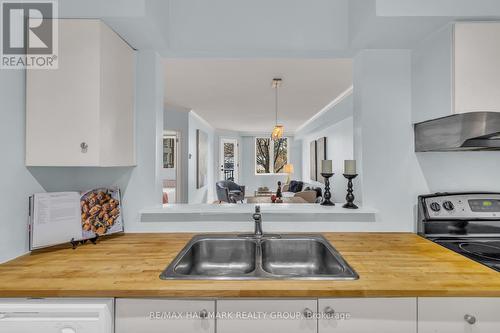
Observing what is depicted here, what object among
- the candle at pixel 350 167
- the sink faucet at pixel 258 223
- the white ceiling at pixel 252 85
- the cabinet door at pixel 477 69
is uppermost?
the white ceiling at pixel 252 85

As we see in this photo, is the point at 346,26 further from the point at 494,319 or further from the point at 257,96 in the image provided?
the point at 257,96

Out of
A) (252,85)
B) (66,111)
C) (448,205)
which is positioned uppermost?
(252,85)

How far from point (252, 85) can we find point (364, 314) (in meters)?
3.44

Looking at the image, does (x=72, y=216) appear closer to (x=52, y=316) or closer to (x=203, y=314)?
(x=52, y=316)

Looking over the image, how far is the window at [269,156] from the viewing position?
9586 mm

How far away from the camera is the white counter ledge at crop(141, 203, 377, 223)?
173 centimetres

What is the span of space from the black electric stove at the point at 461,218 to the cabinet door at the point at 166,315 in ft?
4.27

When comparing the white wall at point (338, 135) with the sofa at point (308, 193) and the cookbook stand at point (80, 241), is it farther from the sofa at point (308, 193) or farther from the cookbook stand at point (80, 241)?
the cookbook stand at point (80, 241)

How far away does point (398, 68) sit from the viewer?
1.74 m

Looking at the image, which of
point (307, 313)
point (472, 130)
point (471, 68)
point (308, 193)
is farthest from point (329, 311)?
point (308, 193)

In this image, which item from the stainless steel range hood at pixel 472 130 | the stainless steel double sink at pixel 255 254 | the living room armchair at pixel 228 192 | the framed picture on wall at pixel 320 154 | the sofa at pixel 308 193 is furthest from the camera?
the living room armchair at pixel 228 192

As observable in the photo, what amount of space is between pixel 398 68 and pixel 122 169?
184 centimetres

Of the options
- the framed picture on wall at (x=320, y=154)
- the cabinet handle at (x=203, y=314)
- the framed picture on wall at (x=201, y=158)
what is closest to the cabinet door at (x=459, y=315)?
the cabinet handle at (x=203, y=314)

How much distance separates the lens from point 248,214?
1748mm
